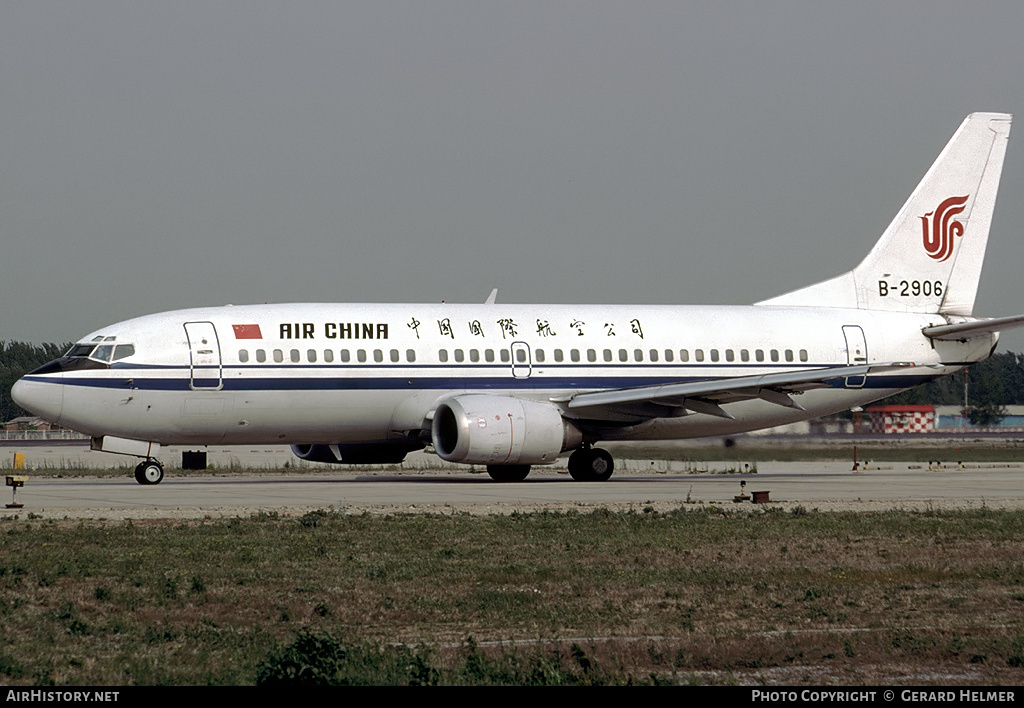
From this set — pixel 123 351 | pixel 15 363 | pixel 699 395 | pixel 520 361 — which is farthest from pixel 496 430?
pixel 15 363

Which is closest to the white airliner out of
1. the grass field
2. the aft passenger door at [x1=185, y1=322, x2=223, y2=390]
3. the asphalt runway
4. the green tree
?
the aft passenger door at [x1=185, y1=322, x2=223, y2=390]

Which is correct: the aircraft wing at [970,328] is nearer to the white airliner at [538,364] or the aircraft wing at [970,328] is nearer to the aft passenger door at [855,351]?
the white airliner at [538,364]

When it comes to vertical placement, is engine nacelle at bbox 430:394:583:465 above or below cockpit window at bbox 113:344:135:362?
below

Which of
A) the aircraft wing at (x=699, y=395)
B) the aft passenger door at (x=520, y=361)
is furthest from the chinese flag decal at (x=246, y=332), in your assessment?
the aircraft wing at (x=699, y=395)

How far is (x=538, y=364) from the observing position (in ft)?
115

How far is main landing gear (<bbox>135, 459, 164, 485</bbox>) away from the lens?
3216 centimetres

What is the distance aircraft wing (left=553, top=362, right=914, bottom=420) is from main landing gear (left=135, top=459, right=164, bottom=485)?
10050 millimetres

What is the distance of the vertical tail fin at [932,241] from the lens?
40.1 meters

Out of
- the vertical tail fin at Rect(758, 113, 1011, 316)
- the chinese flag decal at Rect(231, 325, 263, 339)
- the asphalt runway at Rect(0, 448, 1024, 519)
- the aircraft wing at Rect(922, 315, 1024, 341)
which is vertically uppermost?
the vertical tail fin at Rect(758, 113, 1011, 316)

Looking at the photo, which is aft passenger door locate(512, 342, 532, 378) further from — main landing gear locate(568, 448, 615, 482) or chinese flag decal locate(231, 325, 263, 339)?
chinese flag decal locate(231, 325, 263, 339)

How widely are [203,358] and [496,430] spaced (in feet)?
23.4

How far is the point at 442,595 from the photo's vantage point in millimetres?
13938

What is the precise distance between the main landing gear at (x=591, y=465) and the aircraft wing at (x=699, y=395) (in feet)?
4.14

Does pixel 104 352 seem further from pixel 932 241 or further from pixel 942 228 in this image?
pixel 942 228
